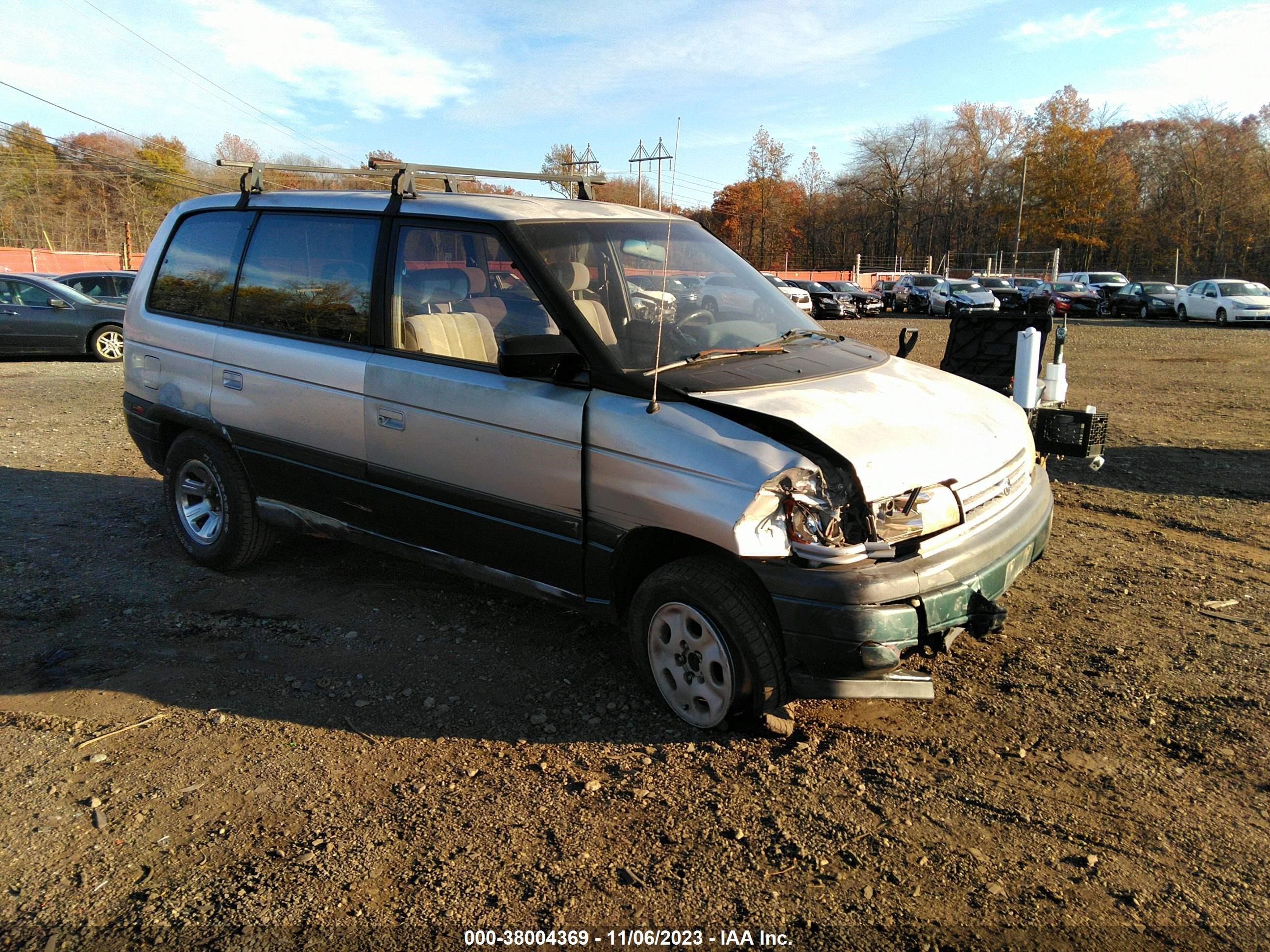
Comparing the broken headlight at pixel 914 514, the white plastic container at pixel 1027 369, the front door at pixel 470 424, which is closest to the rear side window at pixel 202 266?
the front door at pixel 470 424

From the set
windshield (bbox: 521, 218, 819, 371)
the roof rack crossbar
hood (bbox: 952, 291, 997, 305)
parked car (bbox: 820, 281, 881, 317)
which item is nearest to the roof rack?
the roof rack crossbar

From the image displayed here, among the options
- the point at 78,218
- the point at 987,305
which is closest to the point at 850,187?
the point at 987,305

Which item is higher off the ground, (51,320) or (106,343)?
(51,320)

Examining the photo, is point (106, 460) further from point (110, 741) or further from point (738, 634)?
point (738, 634)

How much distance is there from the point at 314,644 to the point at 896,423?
2.98 metres

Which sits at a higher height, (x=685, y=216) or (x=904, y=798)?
(x=685, y=216)

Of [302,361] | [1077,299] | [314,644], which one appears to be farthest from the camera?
[1077,299]

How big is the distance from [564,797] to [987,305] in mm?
32461

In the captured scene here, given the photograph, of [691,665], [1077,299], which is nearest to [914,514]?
[691,665]

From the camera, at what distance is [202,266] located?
530cm

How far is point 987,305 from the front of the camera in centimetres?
3209

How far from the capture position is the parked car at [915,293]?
3850cm

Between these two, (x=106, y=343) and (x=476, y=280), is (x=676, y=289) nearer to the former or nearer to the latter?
(x=476, y=280)

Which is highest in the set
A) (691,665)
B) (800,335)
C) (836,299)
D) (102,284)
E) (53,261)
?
(53,261)
